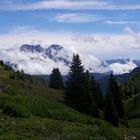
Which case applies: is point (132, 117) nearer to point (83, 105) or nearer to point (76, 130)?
point (83, 105)

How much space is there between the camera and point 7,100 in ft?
99.8

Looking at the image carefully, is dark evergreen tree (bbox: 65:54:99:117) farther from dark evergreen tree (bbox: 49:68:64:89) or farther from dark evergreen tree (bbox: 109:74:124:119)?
dark evergreen tree (bbox: 49:68:64:89)

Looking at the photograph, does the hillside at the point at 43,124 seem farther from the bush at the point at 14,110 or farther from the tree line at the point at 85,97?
the tree line at the point at 85,97

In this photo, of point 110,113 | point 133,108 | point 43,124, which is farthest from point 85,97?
point 43,124

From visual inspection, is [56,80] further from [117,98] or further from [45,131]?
[45,131]

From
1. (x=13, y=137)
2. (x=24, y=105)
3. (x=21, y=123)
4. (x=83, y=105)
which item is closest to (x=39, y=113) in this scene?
(x=24, y=105)

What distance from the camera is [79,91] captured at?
79.9 metres

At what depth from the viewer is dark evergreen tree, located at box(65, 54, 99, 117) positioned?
74.2 metres

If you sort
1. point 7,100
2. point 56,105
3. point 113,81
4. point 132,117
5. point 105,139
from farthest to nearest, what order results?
point 132,117, point 113,81, point 56,105, point 7,100, point 105,139

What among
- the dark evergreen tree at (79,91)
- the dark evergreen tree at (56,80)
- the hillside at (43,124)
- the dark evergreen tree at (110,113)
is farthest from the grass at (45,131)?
the dark evergreen tree at (56,80)

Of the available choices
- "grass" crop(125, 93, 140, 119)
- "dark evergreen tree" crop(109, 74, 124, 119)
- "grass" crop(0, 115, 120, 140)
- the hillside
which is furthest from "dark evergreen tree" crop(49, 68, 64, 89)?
"grass" crop(0, 115, 120, 140)

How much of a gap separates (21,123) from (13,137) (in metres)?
4.11

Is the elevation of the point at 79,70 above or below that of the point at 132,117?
above

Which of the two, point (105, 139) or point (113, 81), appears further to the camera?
point (113, 81)
